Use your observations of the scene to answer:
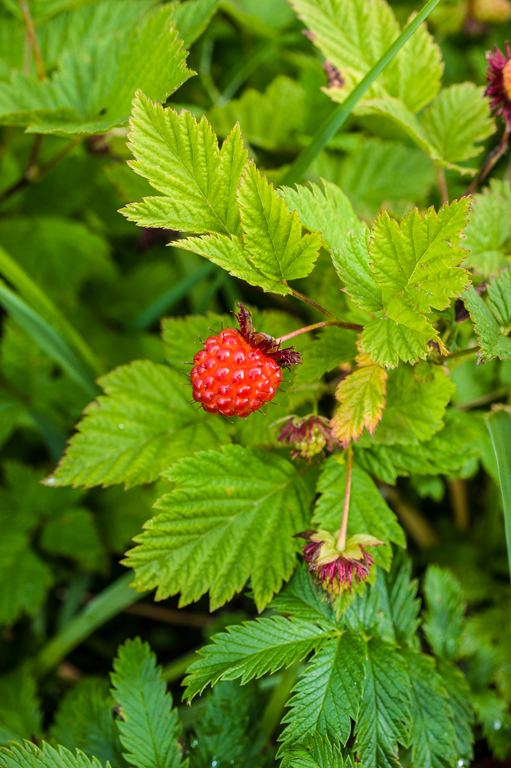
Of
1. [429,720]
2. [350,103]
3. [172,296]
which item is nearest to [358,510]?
[429,720]

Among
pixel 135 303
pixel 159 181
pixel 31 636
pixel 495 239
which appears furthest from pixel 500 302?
pixel 31 636

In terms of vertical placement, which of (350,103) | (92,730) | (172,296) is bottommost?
(92,730)

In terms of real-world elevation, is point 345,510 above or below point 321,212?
below

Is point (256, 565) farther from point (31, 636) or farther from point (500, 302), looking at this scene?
point (31, 636)

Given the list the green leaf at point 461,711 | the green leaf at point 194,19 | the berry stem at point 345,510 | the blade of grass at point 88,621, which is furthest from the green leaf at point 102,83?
the green leaf at point 461,711

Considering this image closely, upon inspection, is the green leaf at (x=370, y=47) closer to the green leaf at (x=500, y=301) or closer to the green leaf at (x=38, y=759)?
the green leaf at (x=500, y=301)

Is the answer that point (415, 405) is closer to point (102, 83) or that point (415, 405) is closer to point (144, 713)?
point (144, 713)
